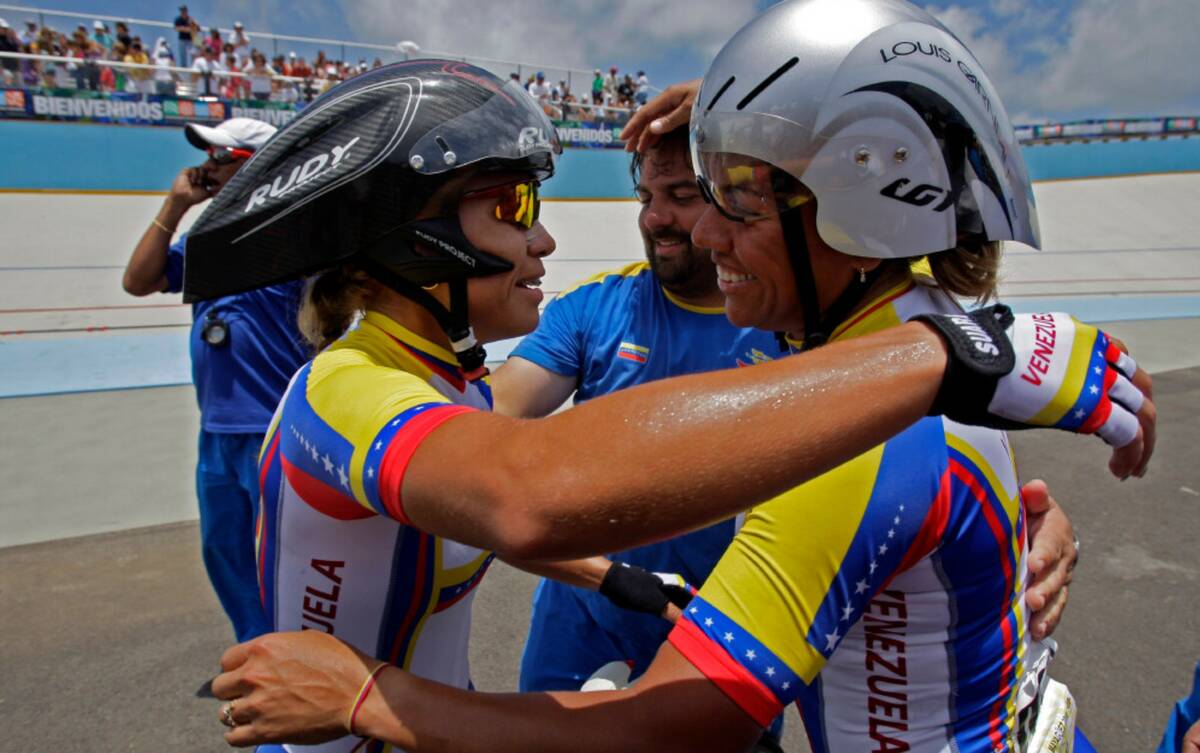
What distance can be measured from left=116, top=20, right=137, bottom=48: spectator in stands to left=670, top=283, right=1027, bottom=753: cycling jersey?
2559 centimetres

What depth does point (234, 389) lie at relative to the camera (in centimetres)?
Answer: 331

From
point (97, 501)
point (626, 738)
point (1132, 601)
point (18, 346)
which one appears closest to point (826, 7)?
point (626, 738)

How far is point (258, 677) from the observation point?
1.24 m

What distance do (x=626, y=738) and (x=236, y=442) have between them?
2.66 meters

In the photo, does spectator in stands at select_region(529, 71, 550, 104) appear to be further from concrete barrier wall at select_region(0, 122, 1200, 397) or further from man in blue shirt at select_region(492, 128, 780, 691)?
man in blue shirt at select_region(492, 128, 780, 691)

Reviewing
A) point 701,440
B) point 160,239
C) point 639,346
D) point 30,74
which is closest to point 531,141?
point 701,440

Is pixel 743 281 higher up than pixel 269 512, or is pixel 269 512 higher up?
pixel 743 281

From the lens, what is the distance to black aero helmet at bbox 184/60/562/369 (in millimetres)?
1406

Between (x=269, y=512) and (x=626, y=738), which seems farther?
(x=269, y=512)

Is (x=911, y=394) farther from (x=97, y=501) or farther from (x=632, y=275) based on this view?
(x=97, y=501)

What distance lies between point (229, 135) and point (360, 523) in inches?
99.7

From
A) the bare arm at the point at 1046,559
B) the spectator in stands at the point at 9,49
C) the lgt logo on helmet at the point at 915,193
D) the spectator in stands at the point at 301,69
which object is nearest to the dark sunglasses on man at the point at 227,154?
the lgt logo on helmet at the point at 915,193

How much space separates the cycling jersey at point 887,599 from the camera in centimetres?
113

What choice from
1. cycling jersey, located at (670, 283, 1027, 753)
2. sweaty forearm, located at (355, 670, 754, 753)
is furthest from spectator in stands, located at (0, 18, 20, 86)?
cycling jersey, located at (670, 283, 1027, 753)
